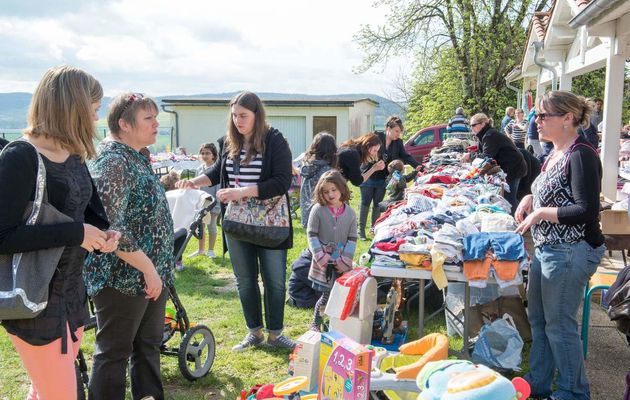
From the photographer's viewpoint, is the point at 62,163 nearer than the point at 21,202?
No

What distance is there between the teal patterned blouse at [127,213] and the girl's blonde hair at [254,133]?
1204 mm

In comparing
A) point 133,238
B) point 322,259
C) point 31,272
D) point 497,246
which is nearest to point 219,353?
point 322,259

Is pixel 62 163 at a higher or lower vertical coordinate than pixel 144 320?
higher

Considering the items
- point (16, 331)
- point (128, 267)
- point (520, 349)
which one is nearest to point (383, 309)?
point (520, 349)

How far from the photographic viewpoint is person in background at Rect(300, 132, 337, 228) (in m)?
6.14

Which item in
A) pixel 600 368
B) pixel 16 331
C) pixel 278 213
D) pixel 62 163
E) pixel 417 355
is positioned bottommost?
pixel 600 368

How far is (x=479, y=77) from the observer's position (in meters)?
23.5

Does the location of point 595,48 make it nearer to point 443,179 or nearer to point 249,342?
Answer: point 443,179

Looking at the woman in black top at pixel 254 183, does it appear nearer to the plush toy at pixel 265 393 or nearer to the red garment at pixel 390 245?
the red garment at pixel 390 245

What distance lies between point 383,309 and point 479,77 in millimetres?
20896

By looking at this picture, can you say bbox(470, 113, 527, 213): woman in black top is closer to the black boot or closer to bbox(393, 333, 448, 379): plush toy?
the black boot

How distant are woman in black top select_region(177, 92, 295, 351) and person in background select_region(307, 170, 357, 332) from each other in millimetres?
424

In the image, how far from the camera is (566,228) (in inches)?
125

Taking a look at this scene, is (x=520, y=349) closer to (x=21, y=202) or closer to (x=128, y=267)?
(x=128, y=267)
